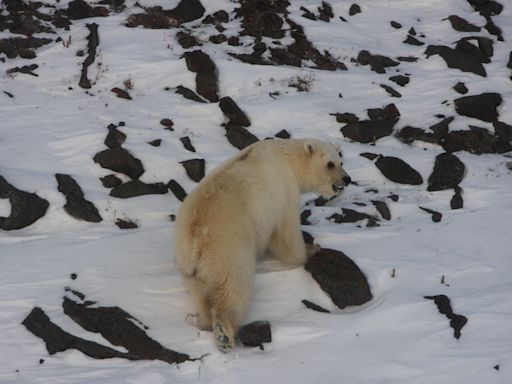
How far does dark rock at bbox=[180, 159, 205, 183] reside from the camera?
11.7m

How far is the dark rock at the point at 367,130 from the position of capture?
13695 millimetres

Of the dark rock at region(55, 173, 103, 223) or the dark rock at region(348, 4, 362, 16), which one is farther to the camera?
the dark rock at region(348, 4, 362, 16)

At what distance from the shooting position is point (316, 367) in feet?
20.0

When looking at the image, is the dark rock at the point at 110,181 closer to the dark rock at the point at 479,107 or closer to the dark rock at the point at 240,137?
the dark rock at the point at 240,137

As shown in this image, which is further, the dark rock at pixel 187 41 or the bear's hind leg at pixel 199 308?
the dark rock at pixel 187 41

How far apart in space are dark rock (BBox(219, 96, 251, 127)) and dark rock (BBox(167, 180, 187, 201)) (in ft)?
11.0

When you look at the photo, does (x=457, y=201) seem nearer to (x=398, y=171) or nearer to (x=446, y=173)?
(x=446, y=173)

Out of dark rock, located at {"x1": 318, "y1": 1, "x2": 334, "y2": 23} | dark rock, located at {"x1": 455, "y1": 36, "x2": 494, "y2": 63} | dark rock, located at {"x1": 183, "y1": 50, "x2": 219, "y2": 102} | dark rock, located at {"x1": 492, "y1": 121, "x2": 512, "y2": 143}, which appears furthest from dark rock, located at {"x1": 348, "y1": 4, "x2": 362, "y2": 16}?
dark rock, located at {"x1": 492, "y1": 121, "x2": 512, "y2": 143}

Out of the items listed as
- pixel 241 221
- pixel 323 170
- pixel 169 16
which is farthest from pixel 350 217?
pixel 169 16

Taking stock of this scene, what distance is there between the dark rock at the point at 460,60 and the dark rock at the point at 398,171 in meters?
6.32

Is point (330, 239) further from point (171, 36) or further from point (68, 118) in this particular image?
point (171, 36)

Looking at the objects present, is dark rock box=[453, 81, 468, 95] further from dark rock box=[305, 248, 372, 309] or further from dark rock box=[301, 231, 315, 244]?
dark rock box=[305, 248, 372, 309]

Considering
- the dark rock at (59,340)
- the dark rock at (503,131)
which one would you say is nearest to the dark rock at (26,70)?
the dark rock at (59,340)

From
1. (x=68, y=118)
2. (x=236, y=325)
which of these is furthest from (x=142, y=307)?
(x=68, y=118)
